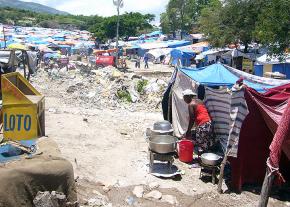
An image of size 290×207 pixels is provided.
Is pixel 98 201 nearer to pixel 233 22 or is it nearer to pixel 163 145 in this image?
pixel 163 145

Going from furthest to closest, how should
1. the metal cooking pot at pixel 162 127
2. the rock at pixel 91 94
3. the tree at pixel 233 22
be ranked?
1. the tree at pixel 233 22
2. the rock at pixel 91 94
3. the metal cooking pot at pixel 162 127

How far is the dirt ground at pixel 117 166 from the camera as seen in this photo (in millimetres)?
6461

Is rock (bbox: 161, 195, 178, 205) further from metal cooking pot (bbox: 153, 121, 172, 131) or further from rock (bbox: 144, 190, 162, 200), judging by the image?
metal cooking pot (bbox: 153, 121, 172, 131)

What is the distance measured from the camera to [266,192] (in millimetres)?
4109

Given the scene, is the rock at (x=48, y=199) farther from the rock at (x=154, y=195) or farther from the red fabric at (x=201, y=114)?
the red fabric at (x=201, y=114)

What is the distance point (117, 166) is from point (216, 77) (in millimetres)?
4124

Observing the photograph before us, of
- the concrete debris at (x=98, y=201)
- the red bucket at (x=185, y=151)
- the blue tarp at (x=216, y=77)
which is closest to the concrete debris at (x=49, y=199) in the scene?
the concrete debris at (x=98, y=201)

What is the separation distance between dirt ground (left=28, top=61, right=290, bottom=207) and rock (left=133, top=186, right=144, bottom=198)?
8 centimetres

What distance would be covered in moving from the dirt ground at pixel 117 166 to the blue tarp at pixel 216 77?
212 cm

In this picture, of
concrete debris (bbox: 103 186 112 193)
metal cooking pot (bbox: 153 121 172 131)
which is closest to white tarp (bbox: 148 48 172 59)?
metal cooking pot (bbox: 153 121 172 131)

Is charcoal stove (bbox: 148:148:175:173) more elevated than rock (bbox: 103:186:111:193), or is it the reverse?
charcoal stove (bbox: 148:148:175:173)

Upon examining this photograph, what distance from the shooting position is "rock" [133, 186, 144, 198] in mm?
6475

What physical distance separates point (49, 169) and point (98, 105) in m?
11.0

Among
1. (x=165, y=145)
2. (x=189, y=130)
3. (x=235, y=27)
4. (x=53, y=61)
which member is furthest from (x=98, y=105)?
(x=53, y=61)
